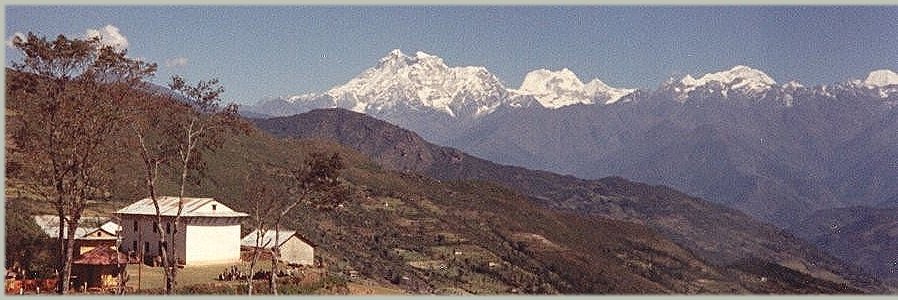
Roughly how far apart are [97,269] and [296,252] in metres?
26.1

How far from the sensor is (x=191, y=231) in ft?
224

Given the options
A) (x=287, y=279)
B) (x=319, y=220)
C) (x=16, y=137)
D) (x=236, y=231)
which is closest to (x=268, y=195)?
(x=287, y=279)

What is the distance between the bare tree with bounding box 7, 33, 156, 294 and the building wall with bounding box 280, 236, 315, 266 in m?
33.3

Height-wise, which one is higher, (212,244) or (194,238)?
(194,238)

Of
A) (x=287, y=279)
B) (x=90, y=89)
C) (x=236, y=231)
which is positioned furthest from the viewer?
(x=236, y=231)

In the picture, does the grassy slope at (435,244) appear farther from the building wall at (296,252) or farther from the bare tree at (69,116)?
the bare tree at (69,116)

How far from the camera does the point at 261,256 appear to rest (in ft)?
245

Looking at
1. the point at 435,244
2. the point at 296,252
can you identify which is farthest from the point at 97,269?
the point at 435,244

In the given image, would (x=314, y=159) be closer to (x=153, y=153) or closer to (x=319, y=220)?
(x=153, y=153)

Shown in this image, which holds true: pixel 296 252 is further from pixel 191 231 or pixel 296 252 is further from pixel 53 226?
pixel 53 226

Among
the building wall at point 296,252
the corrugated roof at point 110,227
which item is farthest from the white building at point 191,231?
the building wall at point 296,252

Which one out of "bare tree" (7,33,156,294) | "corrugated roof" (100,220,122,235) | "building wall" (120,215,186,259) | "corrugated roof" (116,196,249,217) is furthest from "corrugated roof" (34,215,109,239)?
"bare tree" (7,33,156,294)

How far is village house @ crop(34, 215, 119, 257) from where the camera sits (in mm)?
63594

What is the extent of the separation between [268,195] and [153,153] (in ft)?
36.7
